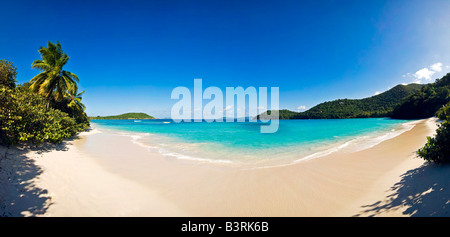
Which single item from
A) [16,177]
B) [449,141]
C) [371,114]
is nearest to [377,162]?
[449,141]

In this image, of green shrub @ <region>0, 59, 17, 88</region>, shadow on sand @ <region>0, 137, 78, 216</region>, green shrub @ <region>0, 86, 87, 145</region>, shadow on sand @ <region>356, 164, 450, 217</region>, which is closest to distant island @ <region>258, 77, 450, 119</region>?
shadow on sand @ <region>356, 164, 450, 217</region>

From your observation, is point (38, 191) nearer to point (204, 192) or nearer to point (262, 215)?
point (204, 192)

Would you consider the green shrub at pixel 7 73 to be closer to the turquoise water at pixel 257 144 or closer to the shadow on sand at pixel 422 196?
the turquoise water at pixel 257 144

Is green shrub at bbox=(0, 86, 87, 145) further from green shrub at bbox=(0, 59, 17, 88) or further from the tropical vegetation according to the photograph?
green shrub at bbox=(0, 59, 17, 88)

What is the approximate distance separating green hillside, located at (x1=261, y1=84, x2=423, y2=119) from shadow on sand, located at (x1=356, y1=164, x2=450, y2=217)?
114 metres

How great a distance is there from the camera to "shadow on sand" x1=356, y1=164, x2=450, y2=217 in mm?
3111

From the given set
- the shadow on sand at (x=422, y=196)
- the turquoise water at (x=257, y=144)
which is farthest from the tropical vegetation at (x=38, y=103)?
the shadow on sand at (x=422, y=196)

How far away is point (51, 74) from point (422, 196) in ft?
84.7

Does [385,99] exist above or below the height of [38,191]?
above

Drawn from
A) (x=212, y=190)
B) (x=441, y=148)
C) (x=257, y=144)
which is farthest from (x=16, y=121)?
(x=441, y=148)

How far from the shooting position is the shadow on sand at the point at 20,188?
134 inches

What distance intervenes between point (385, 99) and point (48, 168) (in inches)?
5909

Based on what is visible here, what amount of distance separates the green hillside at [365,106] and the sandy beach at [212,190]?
11450cm
